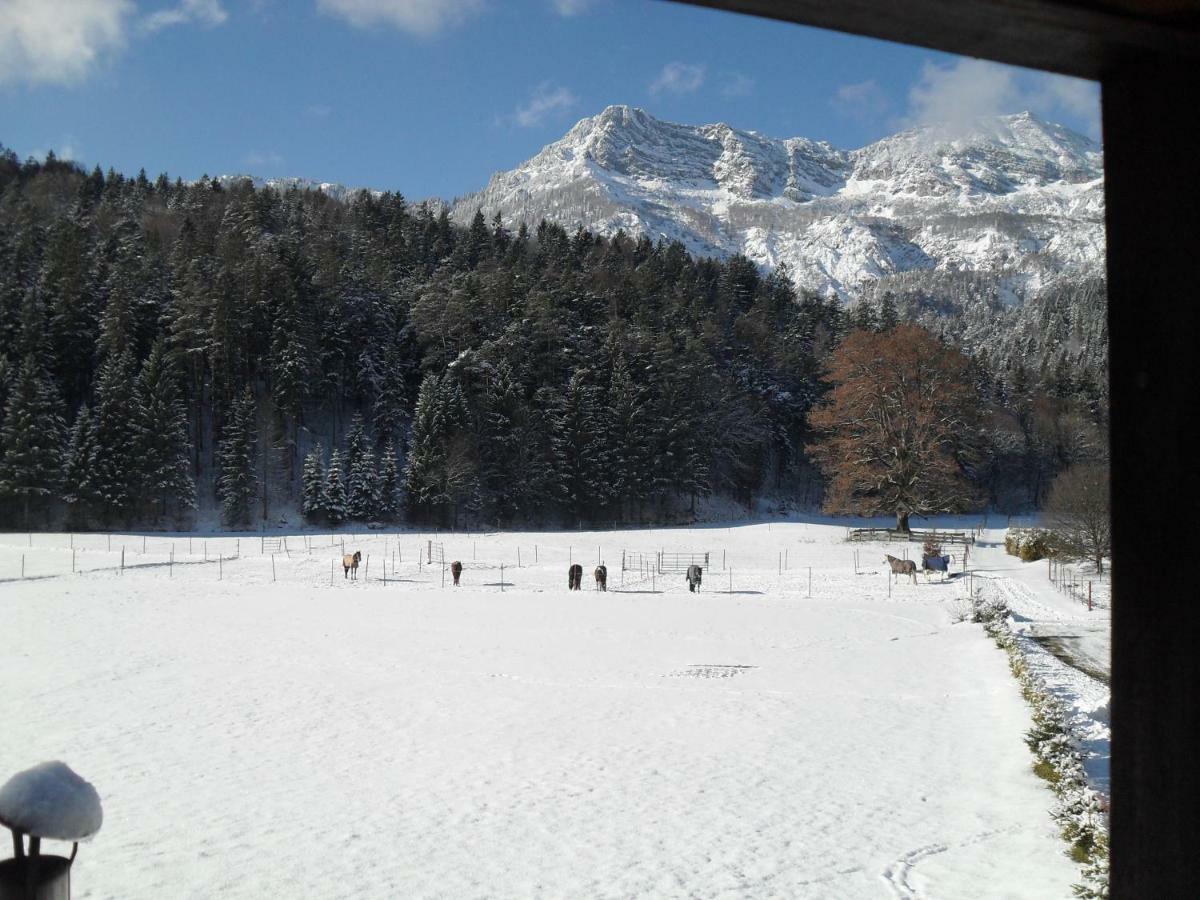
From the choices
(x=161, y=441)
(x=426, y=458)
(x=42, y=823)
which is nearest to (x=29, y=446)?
(x=161, y=441)

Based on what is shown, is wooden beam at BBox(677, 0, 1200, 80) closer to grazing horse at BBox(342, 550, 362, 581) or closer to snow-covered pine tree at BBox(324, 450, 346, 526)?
grazing horse at BBox(342, 550, 362, 581)

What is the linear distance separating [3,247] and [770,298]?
195 ft

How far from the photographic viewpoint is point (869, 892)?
7.22m

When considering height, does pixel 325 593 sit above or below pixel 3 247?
below

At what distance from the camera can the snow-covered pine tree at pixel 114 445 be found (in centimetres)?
4656

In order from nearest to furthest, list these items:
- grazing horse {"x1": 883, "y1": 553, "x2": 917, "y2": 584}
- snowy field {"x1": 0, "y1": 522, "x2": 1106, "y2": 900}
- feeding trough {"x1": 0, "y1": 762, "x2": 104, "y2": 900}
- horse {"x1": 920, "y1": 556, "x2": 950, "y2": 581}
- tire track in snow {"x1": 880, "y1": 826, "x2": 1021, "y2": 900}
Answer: feeding trough {"x1": 0, "y1": 762, "x2": 104, "y2": 900} < tire track in snow {"x1": 880, "y1": 826, "x2": 1021, "y2": 900} < snowy field {"x1": 0, "y1": 522, "x2": 1106, "y2": 900} < grazing horse {"x1": 883, "y1": 553, "x2": 917, "y2": 584} < horse {"x1": 920, "y1": 556, "x2": 950, "y2": 581}

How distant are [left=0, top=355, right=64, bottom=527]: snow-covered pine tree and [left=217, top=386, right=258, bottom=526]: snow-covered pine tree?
27.2ft

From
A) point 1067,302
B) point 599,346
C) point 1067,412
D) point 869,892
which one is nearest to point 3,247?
point 599,346

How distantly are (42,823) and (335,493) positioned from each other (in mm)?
49029

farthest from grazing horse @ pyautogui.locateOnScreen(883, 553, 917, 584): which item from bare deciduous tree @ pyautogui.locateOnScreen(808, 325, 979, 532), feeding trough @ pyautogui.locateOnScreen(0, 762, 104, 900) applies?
feeding trough @ pyautogui.locateOnScreen(0, 762, 104, 900)

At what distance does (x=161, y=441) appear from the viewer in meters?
48.5

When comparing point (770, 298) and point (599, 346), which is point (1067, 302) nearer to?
point (770, 298)

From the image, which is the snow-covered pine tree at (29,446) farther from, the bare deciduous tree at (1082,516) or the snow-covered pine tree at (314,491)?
the bare deciduous tree at (1082,516)

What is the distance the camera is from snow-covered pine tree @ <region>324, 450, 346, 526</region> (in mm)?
48875
